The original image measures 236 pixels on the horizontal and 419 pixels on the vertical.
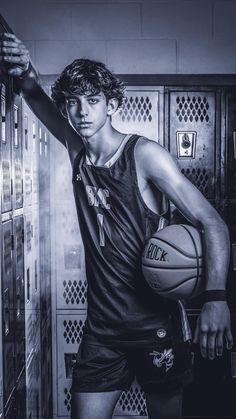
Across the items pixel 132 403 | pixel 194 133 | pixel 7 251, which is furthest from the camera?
pixel 132 403

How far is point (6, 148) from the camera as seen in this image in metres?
1.61

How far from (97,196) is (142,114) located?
964 millimetres

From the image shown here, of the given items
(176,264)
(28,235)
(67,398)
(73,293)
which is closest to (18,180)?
(28,235)

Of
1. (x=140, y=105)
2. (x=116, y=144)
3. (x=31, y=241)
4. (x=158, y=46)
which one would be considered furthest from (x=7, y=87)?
(x=158, y=46)

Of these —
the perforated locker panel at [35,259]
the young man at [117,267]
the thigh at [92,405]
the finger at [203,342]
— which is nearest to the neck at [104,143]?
the young man at [117,267]

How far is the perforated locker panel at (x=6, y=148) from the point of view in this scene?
157 centimetres

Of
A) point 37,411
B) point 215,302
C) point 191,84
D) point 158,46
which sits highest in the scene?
point 158,46

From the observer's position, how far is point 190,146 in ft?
8.55

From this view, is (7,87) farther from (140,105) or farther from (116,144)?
(140,105)

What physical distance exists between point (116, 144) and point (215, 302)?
0.63 metres

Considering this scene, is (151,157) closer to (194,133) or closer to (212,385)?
(194,133)

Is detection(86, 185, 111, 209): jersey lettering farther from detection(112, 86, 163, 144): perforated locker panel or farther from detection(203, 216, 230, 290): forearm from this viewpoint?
detection(112, 86, 163, 144): perforated locker panel

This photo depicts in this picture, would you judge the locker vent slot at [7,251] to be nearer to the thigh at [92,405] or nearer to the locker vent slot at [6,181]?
the locker vent slot at [6,181]

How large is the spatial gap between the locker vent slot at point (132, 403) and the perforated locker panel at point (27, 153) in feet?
3.98
